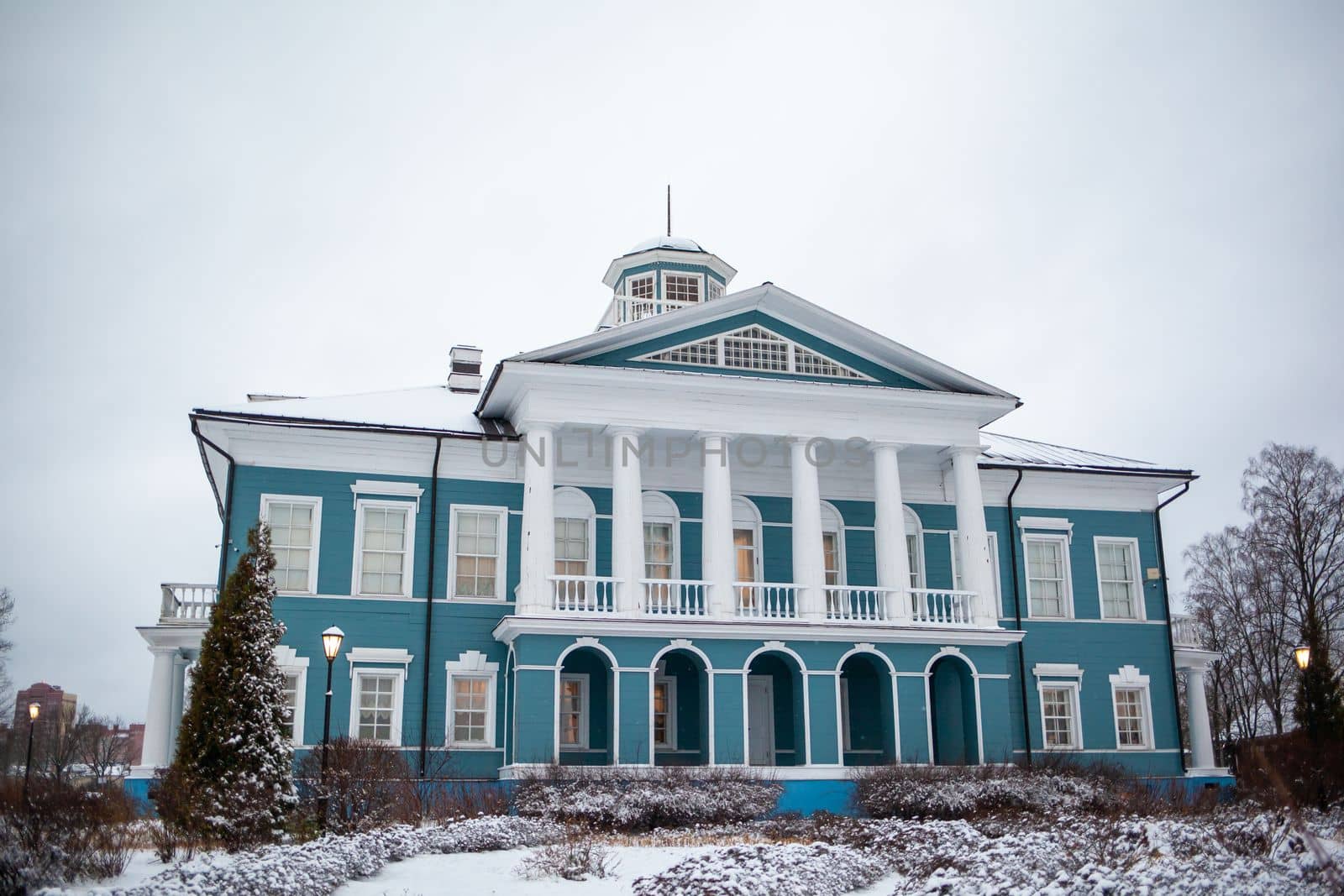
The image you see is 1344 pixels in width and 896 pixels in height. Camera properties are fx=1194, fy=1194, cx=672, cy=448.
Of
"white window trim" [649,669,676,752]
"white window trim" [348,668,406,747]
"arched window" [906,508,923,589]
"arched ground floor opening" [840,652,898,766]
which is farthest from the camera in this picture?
"arched window" [906,508,923,589]

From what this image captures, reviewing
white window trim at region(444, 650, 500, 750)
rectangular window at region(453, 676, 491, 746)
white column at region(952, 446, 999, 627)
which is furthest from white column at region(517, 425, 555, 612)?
white column at region(952, 446, 999, 627)

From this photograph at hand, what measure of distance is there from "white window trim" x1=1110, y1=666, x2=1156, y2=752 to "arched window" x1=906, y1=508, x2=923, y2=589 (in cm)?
551

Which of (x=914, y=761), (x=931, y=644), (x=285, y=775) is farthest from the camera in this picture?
(x=931, y=644)

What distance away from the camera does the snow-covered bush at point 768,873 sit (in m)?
12.1

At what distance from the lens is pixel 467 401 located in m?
28.5

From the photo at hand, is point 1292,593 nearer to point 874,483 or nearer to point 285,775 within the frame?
point 874,483

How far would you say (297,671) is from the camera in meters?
23.9

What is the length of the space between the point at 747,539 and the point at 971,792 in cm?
878

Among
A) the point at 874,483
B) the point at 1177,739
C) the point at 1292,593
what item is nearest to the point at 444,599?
the point at 874,483

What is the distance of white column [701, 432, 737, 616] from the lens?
23.8 meters

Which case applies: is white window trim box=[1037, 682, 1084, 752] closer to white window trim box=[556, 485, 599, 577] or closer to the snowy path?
white window trim box=[556, 485, 599, 577]

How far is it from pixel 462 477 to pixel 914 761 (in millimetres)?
11012

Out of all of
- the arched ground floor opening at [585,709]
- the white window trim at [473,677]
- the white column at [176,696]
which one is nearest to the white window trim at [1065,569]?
the arched ground floor opening at [585,709]

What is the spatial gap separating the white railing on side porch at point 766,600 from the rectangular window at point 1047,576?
6.24m
